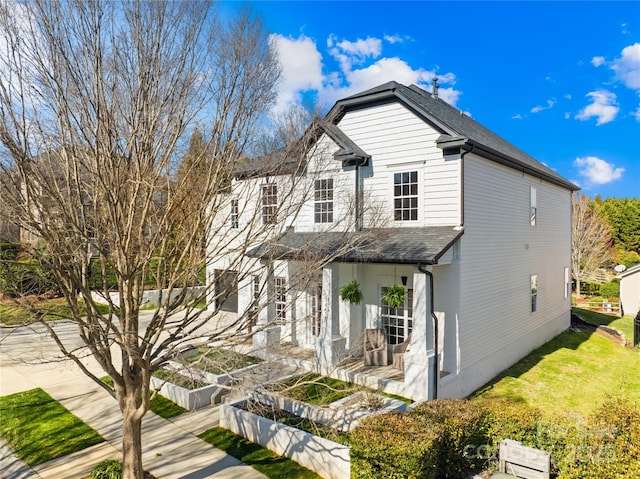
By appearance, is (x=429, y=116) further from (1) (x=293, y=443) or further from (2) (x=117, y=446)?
(2) (x=117, y=446)

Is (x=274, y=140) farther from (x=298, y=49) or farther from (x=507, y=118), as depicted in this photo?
(x=507, y=118)

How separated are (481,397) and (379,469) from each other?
6.52 metres

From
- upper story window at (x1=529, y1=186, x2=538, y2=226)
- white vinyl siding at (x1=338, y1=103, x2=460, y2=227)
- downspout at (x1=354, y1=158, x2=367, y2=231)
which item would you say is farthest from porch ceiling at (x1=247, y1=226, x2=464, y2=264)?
upper story window at (x1=529, y1=186, x2=538, y2=226)

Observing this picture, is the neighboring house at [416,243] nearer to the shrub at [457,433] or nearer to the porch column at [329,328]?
the porch column at [329,328]

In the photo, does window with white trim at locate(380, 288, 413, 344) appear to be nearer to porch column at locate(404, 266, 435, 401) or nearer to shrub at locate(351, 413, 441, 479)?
porch column at locate(404, 266, 435, 401)

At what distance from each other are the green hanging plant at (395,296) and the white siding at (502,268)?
1695 mm

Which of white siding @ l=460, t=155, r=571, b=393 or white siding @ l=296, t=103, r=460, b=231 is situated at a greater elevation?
white siding @ l=296, t=103, r=460, b=231

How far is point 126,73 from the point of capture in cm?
528

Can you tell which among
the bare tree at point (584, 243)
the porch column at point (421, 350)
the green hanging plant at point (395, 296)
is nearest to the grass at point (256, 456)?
the porch column at point (421, 350)

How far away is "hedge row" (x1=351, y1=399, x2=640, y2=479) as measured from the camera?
18.5 feet

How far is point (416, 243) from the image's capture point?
1095 cm

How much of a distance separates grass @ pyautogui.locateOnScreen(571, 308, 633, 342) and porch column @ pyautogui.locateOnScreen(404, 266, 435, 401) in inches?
605

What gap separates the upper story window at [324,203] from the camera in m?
13.7

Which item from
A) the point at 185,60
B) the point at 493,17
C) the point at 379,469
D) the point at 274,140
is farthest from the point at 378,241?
the point at 493,17
